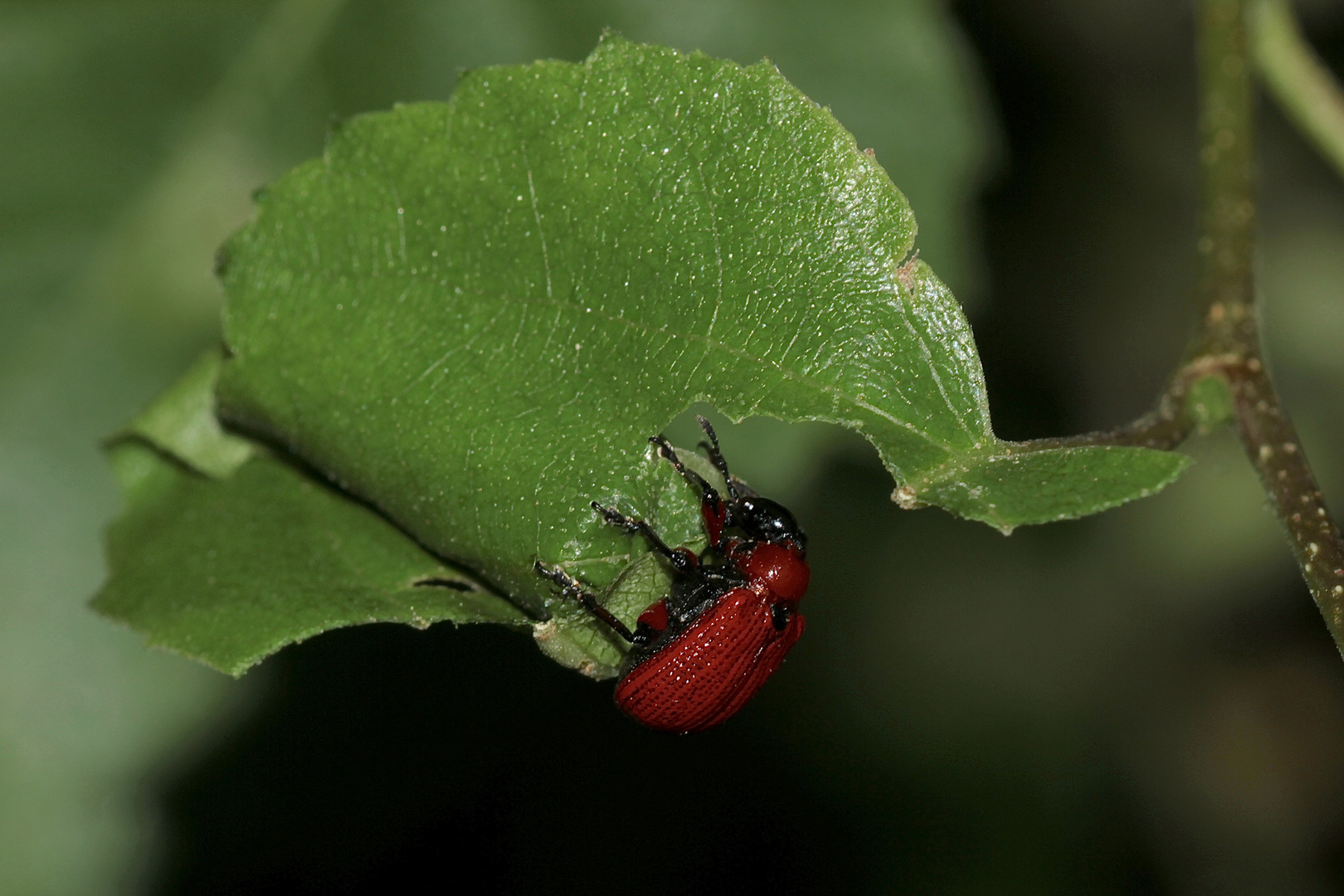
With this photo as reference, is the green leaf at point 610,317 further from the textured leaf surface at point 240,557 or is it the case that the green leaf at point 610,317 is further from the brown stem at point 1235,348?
the brown stem at point 1235,348

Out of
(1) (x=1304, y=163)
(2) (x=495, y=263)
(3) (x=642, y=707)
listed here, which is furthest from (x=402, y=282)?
(1) (x=1304, y=163)

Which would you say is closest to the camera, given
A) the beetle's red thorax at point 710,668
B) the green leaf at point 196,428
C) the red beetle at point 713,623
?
the red beetle at point 713,623

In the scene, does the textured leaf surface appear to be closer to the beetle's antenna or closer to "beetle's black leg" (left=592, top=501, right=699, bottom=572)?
"beetle's black leg" (left=592, top=501, right=699, bottom=572)

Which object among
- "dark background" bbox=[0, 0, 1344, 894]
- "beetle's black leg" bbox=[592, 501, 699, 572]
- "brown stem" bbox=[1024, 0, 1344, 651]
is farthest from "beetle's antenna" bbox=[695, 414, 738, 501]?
"dark background" bbox=[0, 0, 1344, 894]

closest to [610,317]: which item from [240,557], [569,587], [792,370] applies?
[792,370]

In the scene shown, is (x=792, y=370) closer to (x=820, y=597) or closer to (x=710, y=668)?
(x=710, y=668)

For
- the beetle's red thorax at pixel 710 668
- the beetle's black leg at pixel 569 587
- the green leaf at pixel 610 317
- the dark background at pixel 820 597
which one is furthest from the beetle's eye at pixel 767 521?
the dark background at pixel 820 597
